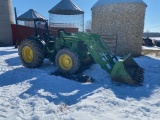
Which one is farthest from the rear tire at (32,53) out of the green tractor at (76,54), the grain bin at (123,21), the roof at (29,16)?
the roof at (29,16)

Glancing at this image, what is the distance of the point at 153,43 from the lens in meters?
23.5

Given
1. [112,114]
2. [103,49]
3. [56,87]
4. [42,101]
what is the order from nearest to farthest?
[112,114], [42,101], [56,87], [103,49]

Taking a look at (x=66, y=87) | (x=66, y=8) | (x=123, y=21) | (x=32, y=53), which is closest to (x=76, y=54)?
(x=66, y=87)

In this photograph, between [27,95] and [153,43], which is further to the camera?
[153,43]

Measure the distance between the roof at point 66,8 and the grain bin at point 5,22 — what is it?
4396mm

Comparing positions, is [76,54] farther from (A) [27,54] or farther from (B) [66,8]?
(B) [66,8]

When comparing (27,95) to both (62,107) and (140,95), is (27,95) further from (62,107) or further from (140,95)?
(140,95)

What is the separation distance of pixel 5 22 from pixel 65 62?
570 inches

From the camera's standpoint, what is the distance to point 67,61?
6.60m

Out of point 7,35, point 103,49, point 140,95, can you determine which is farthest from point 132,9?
point 7,35

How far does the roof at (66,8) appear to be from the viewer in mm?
17766

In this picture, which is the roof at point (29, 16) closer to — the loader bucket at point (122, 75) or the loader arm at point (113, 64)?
the loader arm at point (113, 64)

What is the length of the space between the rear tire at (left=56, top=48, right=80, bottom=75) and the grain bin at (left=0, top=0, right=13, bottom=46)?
13.8m

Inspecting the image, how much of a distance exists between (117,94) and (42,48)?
3.80 m
